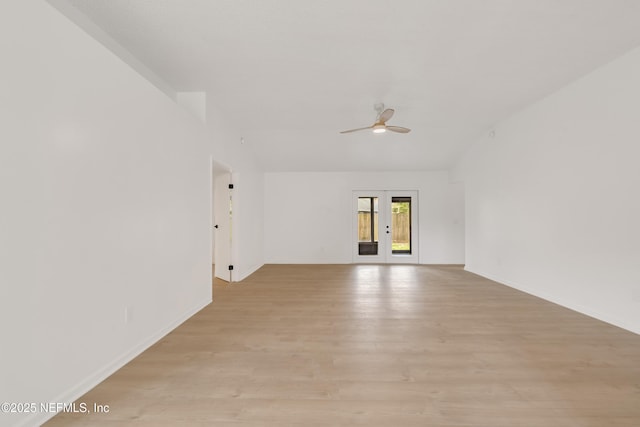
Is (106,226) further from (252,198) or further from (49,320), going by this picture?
(252,198)

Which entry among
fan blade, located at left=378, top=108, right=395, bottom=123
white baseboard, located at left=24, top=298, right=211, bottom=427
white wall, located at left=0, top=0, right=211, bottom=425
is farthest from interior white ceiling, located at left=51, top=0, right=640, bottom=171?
white baseboard, located at left=24, top=298, right=211, bottom=427

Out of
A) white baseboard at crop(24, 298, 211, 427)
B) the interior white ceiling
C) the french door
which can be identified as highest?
the interior white ceiling

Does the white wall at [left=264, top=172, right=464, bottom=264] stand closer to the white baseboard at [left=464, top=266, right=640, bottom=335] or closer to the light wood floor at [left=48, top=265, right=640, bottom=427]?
the white baseboard at [left=464, top=266, right=640, bottom=335]

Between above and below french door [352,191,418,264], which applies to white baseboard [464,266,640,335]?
below

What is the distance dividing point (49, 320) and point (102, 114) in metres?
1.43

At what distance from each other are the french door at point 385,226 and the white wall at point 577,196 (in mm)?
2490

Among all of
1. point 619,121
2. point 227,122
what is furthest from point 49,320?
point 619,121

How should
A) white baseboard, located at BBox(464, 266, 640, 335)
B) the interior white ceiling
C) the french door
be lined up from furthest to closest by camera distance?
Answer: the french door → white baseboard, located at BBox(464, 266, 640, 335) → the interior white ceiling

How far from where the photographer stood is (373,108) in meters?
4.34

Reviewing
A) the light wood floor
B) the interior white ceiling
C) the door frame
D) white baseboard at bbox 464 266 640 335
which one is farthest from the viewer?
the door frame

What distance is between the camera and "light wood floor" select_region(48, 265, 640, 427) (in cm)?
167

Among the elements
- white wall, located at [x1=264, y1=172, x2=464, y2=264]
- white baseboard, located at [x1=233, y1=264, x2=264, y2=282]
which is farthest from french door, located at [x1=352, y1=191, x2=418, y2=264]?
white baseboard, located at [x1=233, y1=264, x2=264, y2=282]

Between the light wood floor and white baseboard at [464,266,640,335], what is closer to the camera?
the light wood floor

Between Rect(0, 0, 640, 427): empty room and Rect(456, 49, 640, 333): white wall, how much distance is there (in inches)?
1.0
